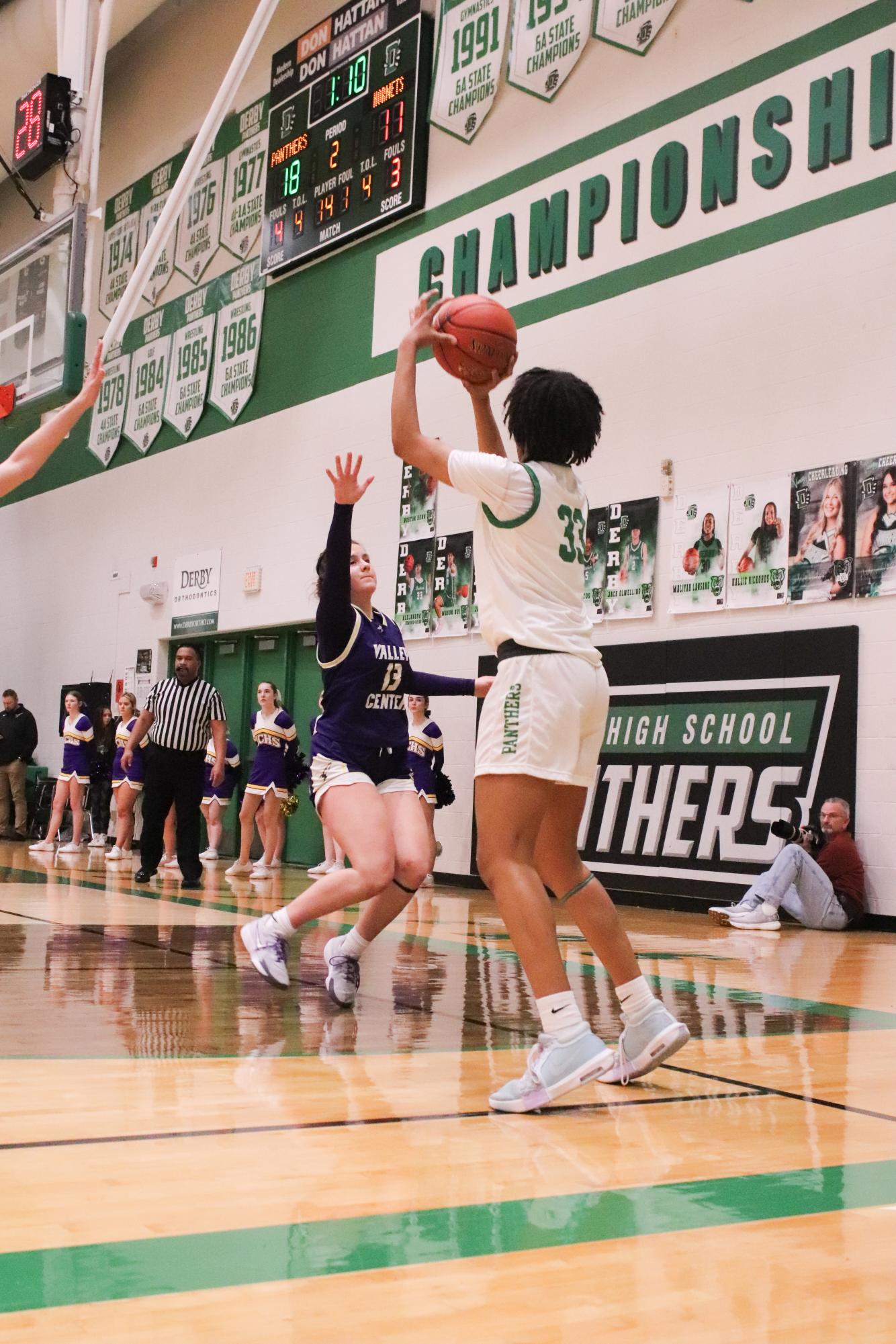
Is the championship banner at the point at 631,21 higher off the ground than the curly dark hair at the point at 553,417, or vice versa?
the championship banner at the point at 631,21

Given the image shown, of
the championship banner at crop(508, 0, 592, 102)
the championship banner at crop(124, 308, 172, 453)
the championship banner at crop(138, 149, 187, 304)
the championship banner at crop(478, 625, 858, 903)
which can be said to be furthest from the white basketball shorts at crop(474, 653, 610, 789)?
the championship banner at crop(138, 149, 187, 304)

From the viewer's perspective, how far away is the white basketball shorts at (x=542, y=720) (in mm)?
3273

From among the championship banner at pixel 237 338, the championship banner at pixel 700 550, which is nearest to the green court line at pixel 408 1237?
the championship banner at pixel 700 550

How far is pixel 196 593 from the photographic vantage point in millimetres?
16906

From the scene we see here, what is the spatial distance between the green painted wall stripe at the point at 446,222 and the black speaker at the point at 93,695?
309 centimetres

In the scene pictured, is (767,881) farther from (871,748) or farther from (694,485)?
(694,485)

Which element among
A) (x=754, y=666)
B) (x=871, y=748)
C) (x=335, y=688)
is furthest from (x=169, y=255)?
(x=335, y=688)

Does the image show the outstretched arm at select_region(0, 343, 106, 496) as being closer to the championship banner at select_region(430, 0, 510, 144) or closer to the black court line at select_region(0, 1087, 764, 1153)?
the black court line at select_region(0, 1087, 764, 1153)

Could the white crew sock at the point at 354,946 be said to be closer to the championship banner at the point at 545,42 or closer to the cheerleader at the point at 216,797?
the championship banner at the point at 545,42

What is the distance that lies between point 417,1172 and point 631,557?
357 inches

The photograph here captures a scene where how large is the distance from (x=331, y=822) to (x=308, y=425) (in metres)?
11.1

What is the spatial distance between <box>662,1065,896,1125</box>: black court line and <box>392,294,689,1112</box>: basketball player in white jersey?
0.83ft

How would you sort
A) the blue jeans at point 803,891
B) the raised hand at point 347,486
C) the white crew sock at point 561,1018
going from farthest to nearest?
the blue jeans at point 803,891
the raised hand at point 347,486
the white crew sock at point 561,1018

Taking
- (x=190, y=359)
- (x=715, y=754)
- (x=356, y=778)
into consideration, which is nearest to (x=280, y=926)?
(x=356, y=778)
